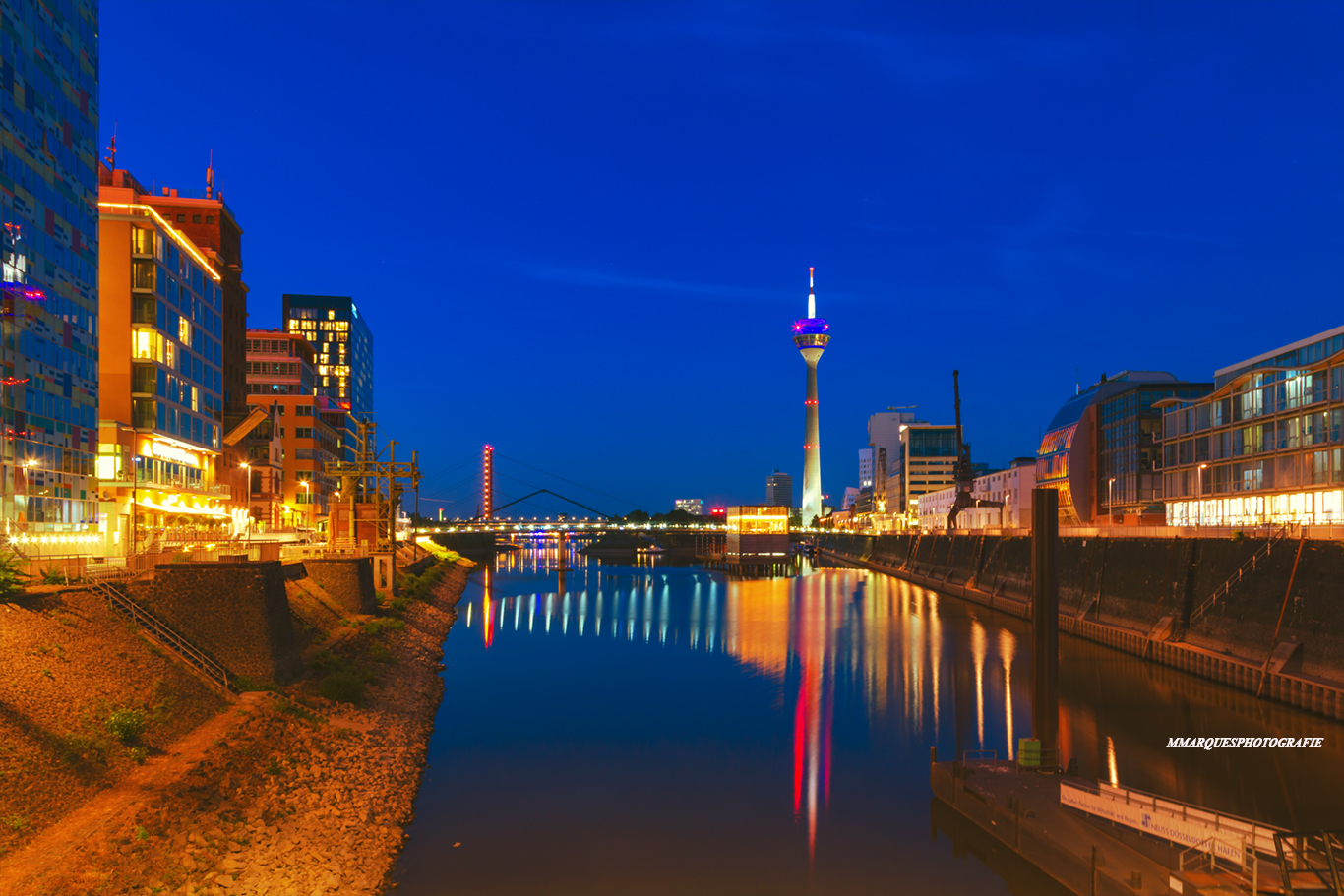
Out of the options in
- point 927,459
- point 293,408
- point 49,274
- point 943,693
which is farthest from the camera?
point 927,459

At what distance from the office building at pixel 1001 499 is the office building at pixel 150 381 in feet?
217

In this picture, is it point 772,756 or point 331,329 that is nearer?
point 772,756

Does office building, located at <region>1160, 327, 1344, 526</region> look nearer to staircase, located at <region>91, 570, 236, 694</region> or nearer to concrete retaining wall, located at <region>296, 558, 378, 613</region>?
concrete retaining wall, located at <region>296, 558, 378, 613</region>

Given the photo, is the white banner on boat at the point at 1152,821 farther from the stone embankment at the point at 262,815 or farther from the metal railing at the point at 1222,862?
the stone embankment at the point at 262,815

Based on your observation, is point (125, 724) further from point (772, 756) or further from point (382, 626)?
point (382, 626)

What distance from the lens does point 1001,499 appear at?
108 metres

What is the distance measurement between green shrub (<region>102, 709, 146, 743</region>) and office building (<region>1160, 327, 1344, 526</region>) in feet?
145

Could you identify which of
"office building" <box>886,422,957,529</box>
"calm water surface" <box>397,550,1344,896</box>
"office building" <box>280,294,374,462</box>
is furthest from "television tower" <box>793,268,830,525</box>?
"calm water surface" <box>397,550,1344,896</box>

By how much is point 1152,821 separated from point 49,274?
37797 mm

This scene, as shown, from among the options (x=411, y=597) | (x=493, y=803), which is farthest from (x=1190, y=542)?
(x=411, y=597)

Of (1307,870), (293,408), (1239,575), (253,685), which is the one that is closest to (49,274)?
(253,685)

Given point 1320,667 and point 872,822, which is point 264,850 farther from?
point 1320,667

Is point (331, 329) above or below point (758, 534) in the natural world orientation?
above

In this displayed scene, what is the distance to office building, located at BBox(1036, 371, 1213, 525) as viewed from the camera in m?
68.8
